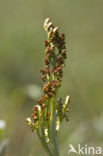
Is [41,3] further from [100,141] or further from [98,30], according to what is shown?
[100,141]

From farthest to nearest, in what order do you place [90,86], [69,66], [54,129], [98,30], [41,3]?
[41,3] → [98,30] → [69,66] → [90,86] → [54,129]

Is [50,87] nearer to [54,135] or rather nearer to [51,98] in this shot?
[51,98]

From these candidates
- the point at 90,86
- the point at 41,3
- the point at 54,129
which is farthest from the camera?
the point at 41,3

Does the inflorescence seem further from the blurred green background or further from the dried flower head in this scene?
the blurred green background

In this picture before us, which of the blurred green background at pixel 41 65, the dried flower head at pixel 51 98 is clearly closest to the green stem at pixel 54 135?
the dried flower head at pixel 51 98

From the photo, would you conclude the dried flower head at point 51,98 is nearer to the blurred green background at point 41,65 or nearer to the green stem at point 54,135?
the green stem at point 54,135

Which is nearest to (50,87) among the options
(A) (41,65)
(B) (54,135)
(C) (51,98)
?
(C) (51,98)

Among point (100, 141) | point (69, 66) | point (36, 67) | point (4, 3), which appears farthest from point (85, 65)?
point (4, 3)

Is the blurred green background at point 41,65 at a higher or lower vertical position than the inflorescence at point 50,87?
higher
